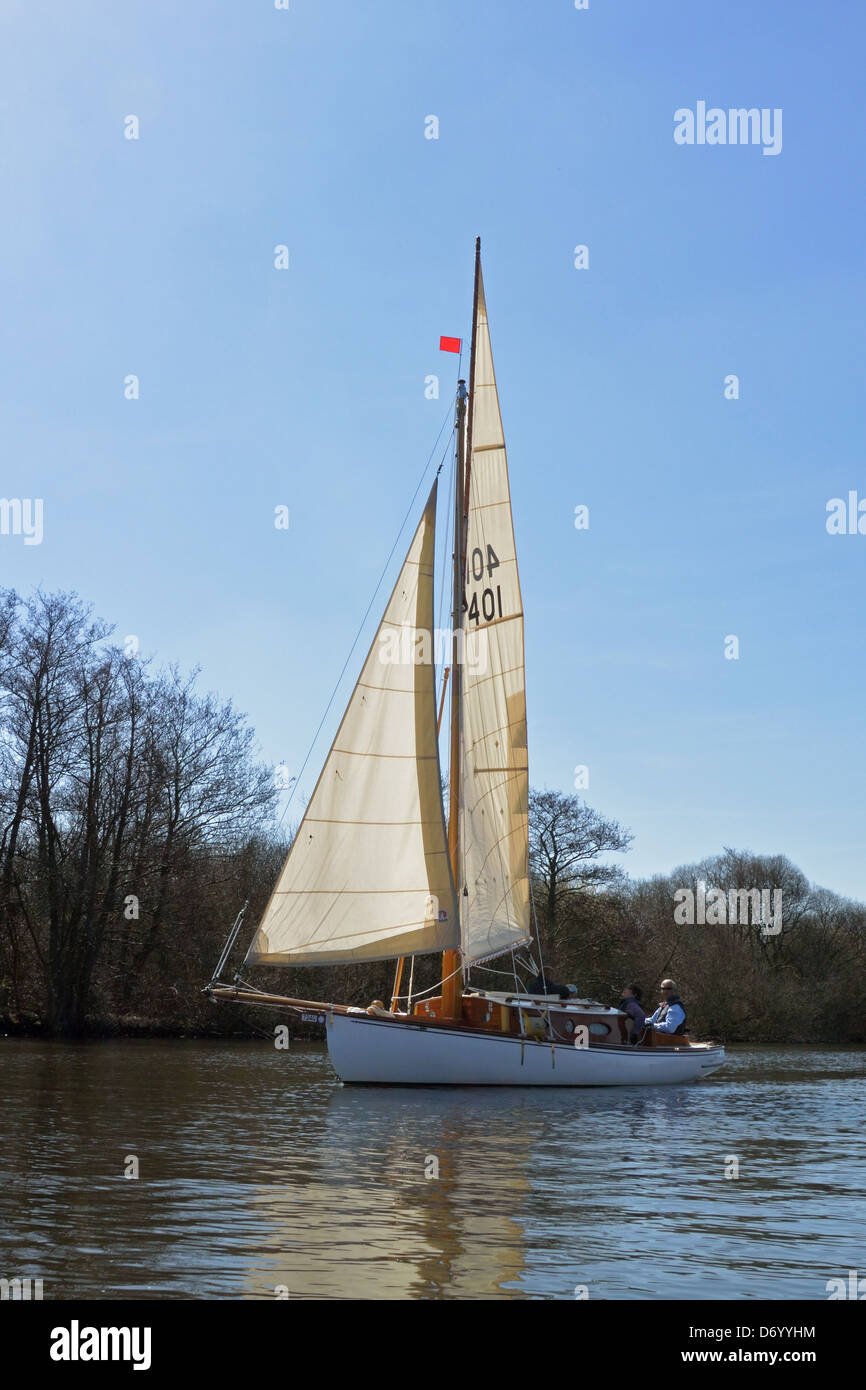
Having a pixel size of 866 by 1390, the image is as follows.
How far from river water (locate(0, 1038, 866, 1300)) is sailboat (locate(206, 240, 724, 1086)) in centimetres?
173

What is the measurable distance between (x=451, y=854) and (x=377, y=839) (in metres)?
3.28

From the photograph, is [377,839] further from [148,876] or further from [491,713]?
[148,876]

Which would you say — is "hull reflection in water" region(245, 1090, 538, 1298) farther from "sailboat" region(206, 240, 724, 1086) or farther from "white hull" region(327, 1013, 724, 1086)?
"sailboat" region(206, 240, 724, 1086)

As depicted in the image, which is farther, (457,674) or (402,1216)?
(457,674)

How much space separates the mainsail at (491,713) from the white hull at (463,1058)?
245cm

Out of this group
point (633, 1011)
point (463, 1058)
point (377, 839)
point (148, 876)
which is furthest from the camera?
point (148, 876)

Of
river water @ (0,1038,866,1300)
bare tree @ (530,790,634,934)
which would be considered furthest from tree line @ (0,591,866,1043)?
river water @ (0,1038,866,1300)

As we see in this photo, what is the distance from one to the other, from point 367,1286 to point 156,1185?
470cm

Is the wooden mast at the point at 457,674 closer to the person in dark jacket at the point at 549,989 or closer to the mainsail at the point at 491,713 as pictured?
the mainsail at the point at 491,713

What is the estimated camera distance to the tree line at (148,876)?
41812 millimetres

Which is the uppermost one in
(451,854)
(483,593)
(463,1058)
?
(483,593)

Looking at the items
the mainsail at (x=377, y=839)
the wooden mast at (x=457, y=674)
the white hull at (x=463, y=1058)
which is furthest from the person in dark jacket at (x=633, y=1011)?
the mainsail at (x=377, y=839)

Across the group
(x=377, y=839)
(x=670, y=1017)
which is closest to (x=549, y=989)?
(x=670, y=1017)

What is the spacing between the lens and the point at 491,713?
29719 mm
